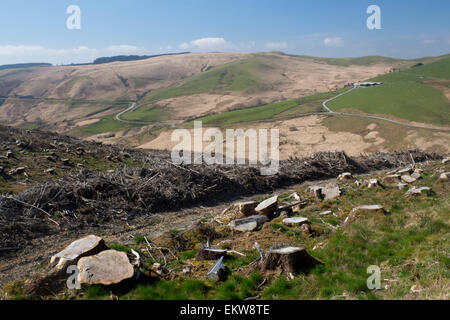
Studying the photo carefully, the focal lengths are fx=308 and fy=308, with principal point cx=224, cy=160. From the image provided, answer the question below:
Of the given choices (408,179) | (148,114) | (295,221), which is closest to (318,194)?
(295,221)

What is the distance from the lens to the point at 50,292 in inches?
229

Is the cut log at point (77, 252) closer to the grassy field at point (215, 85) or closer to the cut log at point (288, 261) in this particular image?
the cut log at point (288, 261)

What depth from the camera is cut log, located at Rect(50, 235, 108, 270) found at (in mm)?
6285

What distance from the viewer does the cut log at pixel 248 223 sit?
9898mm

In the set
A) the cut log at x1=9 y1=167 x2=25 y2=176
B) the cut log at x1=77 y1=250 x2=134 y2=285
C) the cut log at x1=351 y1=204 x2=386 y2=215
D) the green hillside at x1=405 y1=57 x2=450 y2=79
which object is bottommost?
the cut log at x1=351 y1=204 x2=386 y2=215

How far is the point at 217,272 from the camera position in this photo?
21.4 feet

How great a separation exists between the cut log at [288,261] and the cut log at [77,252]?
144 inches

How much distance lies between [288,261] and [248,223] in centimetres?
368

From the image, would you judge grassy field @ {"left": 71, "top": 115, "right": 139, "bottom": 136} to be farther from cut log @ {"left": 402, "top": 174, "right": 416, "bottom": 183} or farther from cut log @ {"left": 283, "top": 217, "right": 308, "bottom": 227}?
cut log @ {"left": 283, "top": 217, "right": 308, "bottom": 227}

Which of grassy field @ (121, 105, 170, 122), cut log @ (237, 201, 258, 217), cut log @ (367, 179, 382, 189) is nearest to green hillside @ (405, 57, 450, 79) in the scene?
grassy field @ (121, 105, 170, 122)

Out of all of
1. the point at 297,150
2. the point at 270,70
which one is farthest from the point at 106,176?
the point at 270,70

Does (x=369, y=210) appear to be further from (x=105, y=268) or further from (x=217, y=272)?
(x=105, y=268)

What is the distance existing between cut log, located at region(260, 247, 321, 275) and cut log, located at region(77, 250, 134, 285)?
2.82 meters
